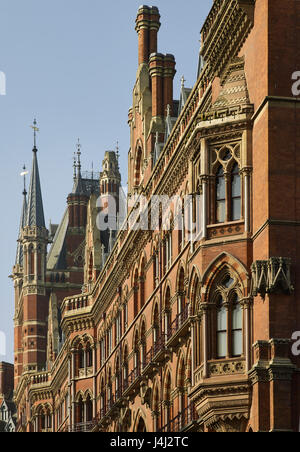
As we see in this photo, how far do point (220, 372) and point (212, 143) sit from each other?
25.7 feet

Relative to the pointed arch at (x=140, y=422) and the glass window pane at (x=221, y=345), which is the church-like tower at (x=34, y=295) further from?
the glass window pane at (x=221, y=345)

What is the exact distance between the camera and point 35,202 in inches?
5256

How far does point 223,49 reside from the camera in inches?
2020

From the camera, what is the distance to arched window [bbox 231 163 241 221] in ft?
158

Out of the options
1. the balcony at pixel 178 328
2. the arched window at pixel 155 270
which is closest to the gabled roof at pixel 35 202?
the arched window at pixel 155 270

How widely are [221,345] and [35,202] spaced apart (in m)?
86.8

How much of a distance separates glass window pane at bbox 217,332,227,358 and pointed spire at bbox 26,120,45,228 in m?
85.2

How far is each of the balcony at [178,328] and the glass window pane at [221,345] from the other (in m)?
6.93

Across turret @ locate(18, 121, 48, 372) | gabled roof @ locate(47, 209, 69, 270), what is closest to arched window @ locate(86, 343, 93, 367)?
turret @ locate(18, 121, 48, 372)

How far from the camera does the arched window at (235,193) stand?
158ft

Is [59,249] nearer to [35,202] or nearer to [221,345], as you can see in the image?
[35,202]

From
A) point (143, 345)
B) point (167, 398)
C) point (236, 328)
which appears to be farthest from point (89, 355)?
point (236, 328)

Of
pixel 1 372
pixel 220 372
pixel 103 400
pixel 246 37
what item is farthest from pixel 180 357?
pixel 1 372
